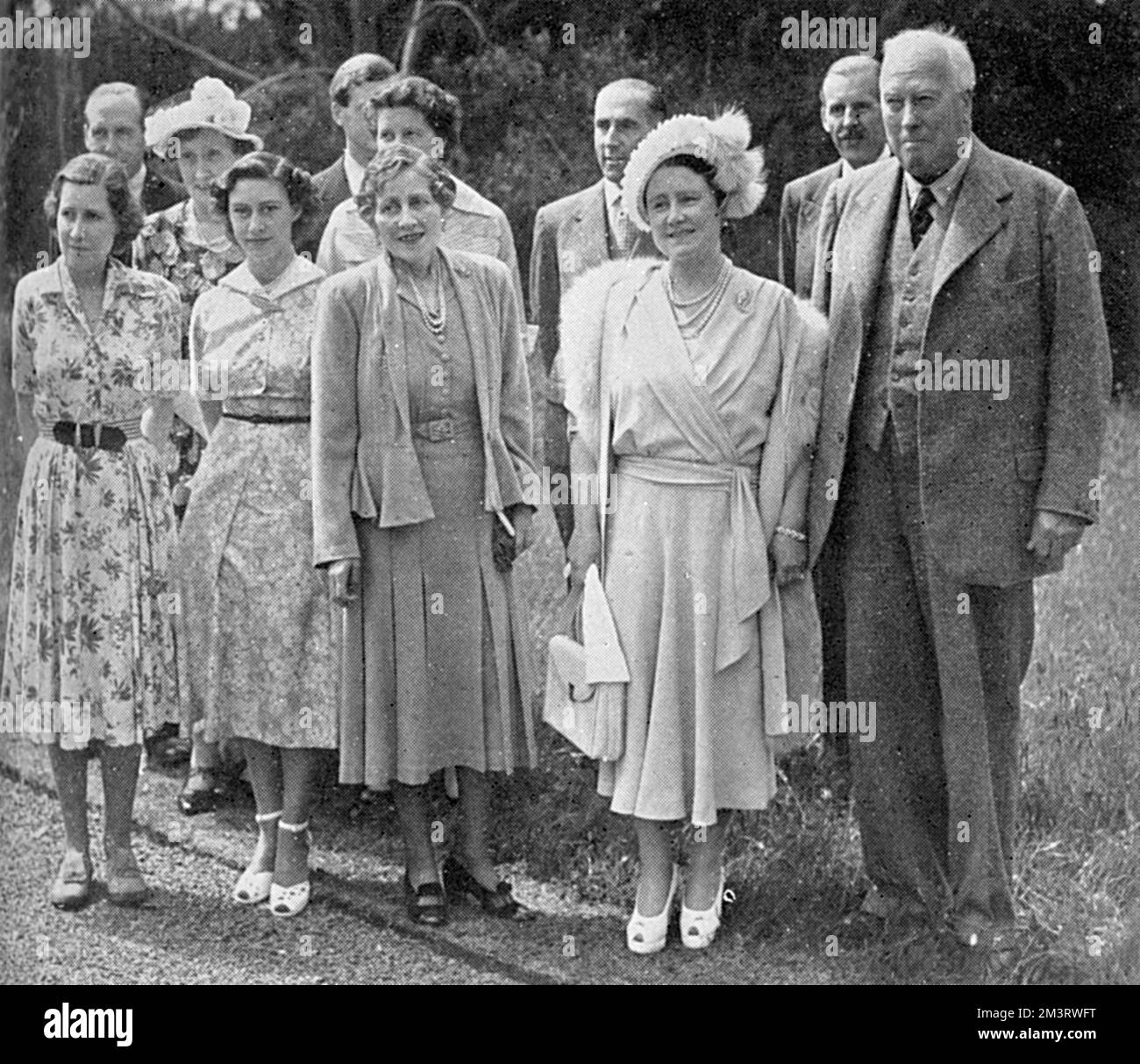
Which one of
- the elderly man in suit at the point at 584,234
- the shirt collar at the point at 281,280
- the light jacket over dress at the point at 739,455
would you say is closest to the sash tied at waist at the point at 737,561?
the light jacket over dress at the point at 739,455

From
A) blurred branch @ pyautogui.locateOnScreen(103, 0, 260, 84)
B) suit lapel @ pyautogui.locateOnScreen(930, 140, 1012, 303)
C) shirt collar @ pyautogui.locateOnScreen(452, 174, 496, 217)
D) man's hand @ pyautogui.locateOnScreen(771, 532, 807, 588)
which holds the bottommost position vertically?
man's hand @ pyautogui.locateOnScreen(771, 532, 807, 588)

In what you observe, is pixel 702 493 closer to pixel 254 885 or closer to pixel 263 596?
pixel 263 596

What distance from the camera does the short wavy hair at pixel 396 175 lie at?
5.14 meters

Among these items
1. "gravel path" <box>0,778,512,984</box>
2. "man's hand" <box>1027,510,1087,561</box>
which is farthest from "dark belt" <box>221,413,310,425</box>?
"man's hand" <box>1027,510,1087,561</box>

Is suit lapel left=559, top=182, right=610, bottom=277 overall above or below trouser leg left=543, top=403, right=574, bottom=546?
above

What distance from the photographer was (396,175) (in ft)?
16.9

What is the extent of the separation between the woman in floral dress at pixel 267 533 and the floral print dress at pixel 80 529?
23cm

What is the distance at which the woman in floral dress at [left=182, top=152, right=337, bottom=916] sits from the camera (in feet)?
17.7

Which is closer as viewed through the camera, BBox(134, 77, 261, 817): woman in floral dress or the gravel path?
the gravel path

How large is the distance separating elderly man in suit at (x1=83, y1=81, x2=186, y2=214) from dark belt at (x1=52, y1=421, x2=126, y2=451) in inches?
37.1

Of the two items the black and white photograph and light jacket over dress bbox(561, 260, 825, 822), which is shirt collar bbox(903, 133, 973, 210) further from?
light jacket over dress bbox(561, 260, 825, 822)

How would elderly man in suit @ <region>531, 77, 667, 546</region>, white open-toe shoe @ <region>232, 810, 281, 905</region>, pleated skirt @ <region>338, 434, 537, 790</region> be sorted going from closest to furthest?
1. pleated skirt @ <region>338, 434, 537, 790</region>
2. white open-toe shoe @ <region>232, 810, 281, 905</region>
3. elderly man in suit @ <region>531, 77, 667, 546</region>

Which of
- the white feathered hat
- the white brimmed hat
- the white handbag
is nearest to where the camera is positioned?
the white feathered hat

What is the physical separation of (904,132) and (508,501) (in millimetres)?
1640
